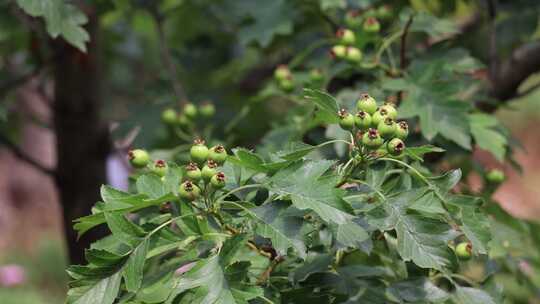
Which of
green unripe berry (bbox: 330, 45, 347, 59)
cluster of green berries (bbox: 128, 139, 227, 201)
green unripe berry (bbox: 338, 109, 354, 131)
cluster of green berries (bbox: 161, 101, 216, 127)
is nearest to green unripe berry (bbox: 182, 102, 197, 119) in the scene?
cluster of green berries (bbox: 161, 101, 216, 127)

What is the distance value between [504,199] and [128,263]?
35.6ft

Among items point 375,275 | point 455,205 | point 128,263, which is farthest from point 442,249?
point 128,263

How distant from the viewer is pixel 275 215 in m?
1.47

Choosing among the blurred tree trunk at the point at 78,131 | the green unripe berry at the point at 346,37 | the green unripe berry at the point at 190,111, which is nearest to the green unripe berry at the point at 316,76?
the green unripe berry at the point at 346,37

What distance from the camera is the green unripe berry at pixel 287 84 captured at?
2412mm

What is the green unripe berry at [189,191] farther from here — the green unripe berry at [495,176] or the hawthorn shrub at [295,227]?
the green unripe berry at [495,176]

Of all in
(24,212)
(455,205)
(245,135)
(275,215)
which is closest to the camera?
(275,215)

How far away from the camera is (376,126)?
5.04 feet

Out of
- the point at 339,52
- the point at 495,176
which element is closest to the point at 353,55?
the point at 339,52

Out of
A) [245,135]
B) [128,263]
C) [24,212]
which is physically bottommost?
[24,212]

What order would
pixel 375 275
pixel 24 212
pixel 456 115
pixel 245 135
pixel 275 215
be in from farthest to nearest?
pixel 24 212 → pixel 245 135 → pixel 456 115 → pixel 375 275 → pixel 275 215

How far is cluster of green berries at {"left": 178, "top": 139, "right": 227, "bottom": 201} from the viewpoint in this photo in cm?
149

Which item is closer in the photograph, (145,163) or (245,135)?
(145,163)

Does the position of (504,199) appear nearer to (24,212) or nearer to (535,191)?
(535,191)
